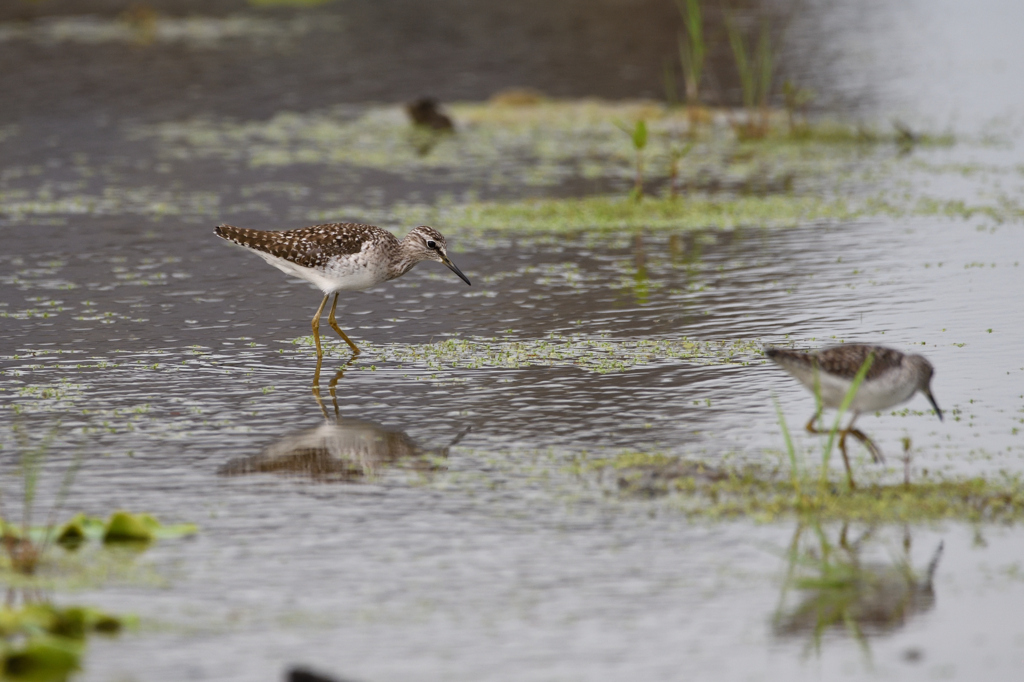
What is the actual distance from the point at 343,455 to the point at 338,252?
3255 millimetres

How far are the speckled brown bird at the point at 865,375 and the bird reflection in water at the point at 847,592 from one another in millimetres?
995

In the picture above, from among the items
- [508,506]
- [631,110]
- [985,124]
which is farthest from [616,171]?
[508,506]

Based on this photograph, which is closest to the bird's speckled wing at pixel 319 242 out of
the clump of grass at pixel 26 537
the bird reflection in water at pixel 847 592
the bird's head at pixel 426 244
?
the bird's head at pixel 426 244

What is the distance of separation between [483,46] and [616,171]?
1586 cm

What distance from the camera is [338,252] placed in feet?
40.4

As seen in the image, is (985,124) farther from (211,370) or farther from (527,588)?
(527,588)

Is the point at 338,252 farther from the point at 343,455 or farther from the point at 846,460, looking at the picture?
the point at 846,460

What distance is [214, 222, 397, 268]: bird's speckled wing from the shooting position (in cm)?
1234

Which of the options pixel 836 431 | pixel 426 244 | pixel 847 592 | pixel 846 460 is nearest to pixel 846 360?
pixel 836 431

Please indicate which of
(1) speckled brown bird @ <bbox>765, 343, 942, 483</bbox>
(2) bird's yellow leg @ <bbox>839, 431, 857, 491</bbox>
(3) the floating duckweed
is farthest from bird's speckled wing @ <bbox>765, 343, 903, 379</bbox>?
(3) the floating duckweed

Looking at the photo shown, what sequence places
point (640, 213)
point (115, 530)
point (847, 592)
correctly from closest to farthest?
point (847, 592) < point (115, 530) < point (640, 213)

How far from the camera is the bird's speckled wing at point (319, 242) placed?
40.5 feet

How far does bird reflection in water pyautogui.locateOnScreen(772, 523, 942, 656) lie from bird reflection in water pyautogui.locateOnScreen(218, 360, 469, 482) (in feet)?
9.01

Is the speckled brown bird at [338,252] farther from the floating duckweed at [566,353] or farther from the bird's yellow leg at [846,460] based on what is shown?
the bird's yellow leg at [846,460]
